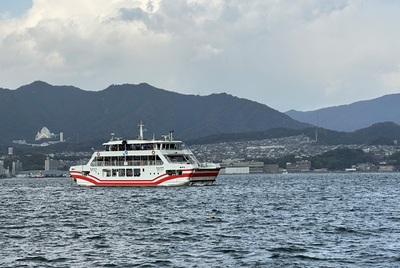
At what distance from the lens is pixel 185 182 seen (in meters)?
120

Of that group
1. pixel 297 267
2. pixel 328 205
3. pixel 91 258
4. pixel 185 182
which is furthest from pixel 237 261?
pixel 185 182

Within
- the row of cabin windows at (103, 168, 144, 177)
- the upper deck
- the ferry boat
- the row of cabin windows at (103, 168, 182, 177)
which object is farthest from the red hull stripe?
the upper deck

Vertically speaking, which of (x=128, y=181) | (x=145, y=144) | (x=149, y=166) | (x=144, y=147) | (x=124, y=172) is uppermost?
(x=145, y=144)

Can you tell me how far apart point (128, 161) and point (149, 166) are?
436cm

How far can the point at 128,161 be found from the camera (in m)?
125

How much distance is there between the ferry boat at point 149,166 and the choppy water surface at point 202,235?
3373 cm

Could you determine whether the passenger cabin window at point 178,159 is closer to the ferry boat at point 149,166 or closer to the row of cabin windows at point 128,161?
the ferry boat at point 149,166

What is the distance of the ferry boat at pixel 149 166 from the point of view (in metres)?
120

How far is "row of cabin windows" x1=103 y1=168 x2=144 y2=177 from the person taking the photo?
123812 millimetres

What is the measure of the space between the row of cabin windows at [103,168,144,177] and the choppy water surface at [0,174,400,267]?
37469 millimetres

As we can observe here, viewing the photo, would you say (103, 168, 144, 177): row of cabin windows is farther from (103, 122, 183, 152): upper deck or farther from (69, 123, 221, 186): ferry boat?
(103, 122, 183, 152): upper deck

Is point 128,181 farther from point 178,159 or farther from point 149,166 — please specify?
point 178,159

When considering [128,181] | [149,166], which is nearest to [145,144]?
[149,166]

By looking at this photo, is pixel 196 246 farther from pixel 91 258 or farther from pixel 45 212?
pixel 45 212
